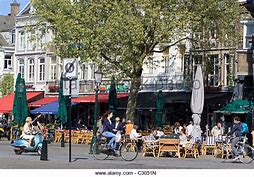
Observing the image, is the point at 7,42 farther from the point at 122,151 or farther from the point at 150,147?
the point at 122,151

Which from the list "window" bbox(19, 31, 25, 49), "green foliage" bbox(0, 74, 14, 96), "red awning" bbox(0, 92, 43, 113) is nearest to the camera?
"red awning" bbox(0, 92, 43, 113)

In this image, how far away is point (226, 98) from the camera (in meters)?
47.8

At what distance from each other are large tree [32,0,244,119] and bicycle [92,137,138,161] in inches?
345

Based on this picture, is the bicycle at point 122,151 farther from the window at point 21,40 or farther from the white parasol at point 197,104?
the window at point 21,40

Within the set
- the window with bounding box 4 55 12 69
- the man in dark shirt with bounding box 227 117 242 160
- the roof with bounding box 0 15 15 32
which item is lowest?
the man in dark shirt with bounding box 227 117 242 160

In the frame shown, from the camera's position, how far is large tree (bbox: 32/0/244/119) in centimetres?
3616

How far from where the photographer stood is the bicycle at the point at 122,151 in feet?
90.5

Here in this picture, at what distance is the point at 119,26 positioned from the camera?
36.0 metres

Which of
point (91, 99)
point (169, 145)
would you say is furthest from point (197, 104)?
point (91, 99)

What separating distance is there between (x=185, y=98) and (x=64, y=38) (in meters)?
13.1

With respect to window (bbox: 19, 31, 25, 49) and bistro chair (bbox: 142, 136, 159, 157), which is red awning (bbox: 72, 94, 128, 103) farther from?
bistro chair (bbox: 142, 136, 159, 157)

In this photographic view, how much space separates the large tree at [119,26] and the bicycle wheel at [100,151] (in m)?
8.61

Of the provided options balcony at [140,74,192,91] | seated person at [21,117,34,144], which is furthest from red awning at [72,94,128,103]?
seated person at [21,117,34,144]

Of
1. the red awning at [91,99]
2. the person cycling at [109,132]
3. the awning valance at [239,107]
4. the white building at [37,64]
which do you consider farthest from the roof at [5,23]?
the person cycling at [109,132]
